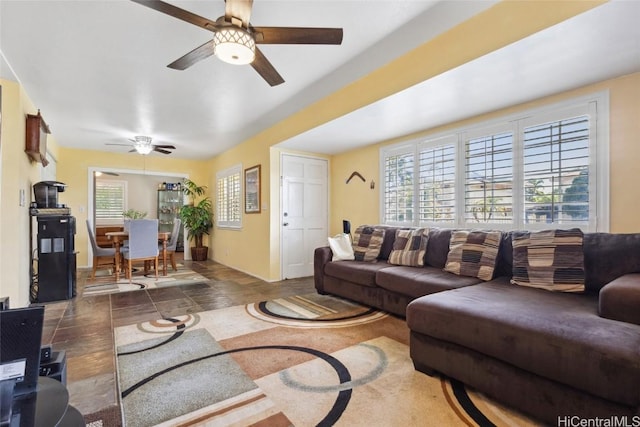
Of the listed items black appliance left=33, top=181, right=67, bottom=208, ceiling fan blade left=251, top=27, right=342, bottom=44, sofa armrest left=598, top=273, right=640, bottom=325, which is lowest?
sofa armrest left=598, top=273, right=640, bottom=325

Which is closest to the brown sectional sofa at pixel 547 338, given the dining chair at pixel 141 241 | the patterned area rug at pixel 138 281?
the patterned area rug at pixel 138 281

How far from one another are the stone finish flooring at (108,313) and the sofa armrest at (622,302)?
106 inches

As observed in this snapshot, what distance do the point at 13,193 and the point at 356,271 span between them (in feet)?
11.6

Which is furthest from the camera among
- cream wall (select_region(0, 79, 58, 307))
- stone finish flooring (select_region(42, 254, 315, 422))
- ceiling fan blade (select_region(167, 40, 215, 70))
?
cream wall (select_region(0, 79, 58, 307))

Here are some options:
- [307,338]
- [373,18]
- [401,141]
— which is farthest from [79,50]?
[401,141]

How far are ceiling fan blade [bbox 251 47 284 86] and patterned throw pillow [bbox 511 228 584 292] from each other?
2420mm

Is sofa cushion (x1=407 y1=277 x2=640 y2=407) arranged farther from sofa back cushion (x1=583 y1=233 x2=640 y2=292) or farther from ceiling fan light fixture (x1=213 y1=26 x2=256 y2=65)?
ceiling fan light fixture (x1=213 y1=26 x2=256 y2=65)

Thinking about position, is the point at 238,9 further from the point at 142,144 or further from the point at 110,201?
the point at 110,201

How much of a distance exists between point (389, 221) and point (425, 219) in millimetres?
571

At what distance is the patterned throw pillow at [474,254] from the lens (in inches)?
103

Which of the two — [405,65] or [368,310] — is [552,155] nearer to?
[405,65]

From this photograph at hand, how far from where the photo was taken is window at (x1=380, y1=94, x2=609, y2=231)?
8.09ft

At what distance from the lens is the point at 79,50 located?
254 cm

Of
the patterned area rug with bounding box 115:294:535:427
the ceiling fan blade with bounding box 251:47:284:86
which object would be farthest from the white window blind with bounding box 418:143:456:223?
the ceiling fan blade with bounding box 251:47:284:86
